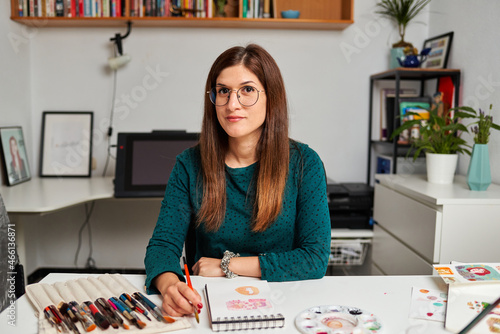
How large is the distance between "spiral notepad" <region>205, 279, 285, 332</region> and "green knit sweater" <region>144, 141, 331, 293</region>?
0.75 feet

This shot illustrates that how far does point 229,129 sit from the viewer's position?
135cm

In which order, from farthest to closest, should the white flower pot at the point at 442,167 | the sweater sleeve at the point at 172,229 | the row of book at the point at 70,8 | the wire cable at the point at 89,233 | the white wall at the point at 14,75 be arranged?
the wire cable at the point at 89,233 → the row of book at the point at 70,8 → the white wall at the point at 14,75 → the white flower pot at the point at 442,167 → the sweater sleeve at the point at 172,229

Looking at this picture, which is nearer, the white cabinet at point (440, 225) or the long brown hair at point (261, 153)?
the long brown hair at point (261, 153)

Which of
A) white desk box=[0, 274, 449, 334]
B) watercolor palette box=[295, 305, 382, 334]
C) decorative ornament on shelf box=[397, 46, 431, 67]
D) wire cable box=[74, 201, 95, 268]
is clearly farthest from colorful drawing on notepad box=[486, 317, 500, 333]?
wire cable box=[74, 201, 95, 268]

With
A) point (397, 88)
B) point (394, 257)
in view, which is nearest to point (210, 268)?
point (394, 257)

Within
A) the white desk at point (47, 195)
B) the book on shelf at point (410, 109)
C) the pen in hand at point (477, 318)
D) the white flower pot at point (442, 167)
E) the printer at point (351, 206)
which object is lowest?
the printer at point (351, 206)

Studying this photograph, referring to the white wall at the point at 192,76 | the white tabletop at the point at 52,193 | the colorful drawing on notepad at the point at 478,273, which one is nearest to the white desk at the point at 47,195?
the white tabletop at the point at 52,193

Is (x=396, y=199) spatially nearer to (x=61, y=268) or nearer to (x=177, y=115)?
(x=177, y=115)

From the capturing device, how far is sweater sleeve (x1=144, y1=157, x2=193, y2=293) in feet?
3.95

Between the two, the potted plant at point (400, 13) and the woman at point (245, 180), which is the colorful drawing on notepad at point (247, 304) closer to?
the woman at point (245, 180)

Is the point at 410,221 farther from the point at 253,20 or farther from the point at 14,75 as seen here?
the point at 14,75

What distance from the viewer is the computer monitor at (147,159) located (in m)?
2.50

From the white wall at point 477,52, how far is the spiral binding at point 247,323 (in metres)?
1.73

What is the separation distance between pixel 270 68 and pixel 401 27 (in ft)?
6.13
